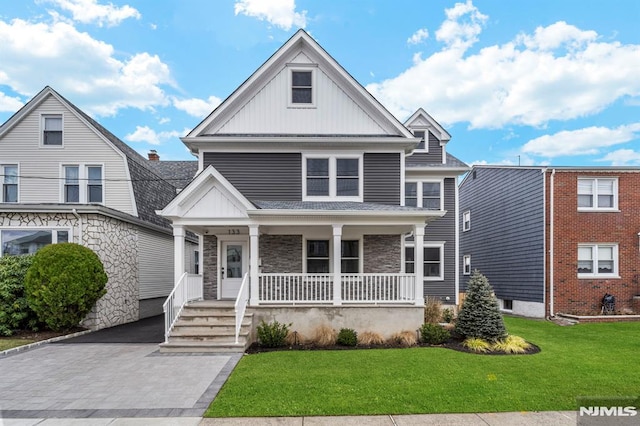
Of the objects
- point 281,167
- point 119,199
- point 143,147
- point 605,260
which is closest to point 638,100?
point 605,260

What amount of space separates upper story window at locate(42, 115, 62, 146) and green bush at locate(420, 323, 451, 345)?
52.7 feet

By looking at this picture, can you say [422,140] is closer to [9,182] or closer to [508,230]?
[508,230]

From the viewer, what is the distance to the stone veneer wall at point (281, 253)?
37.9ft

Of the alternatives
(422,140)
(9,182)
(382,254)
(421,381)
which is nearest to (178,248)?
(382,254)

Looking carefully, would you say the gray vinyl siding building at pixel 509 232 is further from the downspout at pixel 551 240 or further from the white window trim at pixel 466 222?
the downspout at pixel 551 240

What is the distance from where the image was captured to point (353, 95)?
12273 millimetres

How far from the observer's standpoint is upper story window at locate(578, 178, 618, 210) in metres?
14.4

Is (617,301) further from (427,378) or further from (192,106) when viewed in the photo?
(192,106)

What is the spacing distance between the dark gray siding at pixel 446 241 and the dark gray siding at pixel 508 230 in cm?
359

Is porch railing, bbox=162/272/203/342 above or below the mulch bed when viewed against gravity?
above

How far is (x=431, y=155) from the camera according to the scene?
15188 mm

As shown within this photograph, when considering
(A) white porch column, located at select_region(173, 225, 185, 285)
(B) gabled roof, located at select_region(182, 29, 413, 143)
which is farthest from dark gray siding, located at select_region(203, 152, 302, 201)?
(A) white porch column, located at select_region(173, 225, 185, 285)

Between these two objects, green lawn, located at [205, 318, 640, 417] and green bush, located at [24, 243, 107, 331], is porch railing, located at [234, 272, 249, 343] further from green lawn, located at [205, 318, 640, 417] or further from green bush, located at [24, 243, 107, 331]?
green bush, located at [24, 243, 107, 331]

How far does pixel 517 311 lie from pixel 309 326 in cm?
1126
